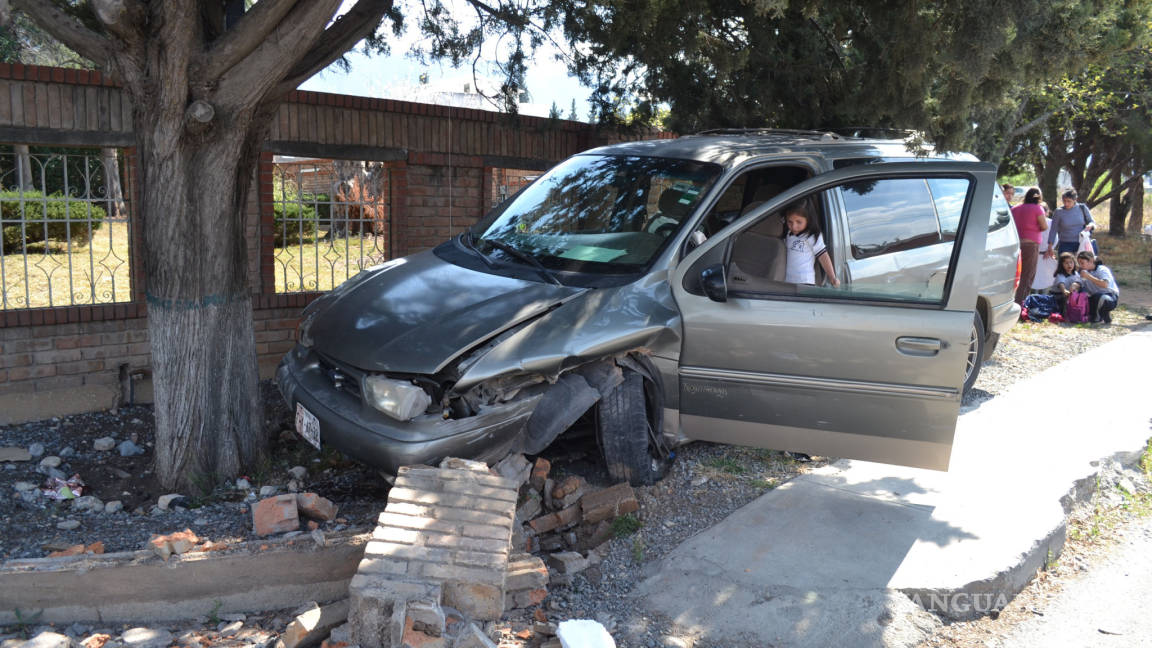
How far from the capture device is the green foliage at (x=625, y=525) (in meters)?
4.38

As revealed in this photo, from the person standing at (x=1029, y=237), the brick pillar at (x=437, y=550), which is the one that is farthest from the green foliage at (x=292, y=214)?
the person standing at (x=1029, y=237)

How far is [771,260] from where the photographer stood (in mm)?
5090

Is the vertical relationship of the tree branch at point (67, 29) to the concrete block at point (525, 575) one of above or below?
above

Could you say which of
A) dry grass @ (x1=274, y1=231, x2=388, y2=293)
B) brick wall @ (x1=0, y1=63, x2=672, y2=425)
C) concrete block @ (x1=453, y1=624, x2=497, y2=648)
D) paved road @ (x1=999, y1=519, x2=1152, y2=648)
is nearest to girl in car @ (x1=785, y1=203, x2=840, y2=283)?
paved road @ (x1=999, y1=519, x2=1152, y2=648)

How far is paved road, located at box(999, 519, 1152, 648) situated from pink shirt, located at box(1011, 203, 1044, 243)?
6.70m

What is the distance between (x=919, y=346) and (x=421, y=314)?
2.51 m

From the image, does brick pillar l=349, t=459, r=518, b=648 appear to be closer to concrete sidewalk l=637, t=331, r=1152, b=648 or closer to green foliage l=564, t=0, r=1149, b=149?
concrete sidewalk l=637, t=331, r=1152, b=648

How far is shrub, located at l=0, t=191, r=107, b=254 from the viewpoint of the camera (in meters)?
6.04

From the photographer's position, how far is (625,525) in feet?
14.5

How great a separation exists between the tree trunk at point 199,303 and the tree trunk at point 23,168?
1.88m

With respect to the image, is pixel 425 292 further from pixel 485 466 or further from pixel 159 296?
pixel 159 296

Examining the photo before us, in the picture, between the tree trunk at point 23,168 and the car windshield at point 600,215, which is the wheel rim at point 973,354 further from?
the tree trunk at point 23,168

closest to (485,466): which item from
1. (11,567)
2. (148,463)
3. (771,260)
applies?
(11,567)

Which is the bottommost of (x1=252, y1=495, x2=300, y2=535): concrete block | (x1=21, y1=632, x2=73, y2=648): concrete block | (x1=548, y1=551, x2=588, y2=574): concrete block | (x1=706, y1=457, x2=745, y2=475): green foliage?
(x1=548, y1=551, x2=588, y2=574): concrete block
